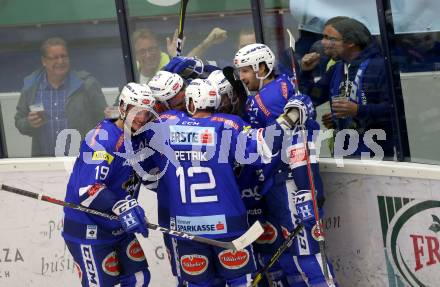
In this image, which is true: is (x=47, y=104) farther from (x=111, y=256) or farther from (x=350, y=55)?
(x=350, y=55)

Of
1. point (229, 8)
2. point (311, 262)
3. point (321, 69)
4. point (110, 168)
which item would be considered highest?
point (229, 8)

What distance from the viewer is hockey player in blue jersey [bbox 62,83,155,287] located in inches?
271

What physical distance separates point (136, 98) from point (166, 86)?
348 millimetres

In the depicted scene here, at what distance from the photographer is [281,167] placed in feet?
23.4

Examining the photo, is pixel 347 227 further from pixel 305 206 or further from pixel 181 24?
pixel 181 24

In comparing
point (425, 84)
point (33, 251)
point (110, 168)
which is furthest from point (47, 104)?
point (425, 84)

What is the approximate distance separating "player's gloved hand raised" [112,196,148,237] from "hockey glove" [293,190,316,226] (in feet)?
2.95

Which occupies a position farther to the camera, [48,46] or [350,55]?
[48,46]

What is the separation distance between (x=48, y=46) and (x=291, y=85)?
2005 mm

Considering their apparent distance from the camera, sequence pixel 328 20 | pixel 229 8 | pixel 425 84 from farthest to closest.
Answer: pixel 229 8 → pixel 328 20 → pixel 425 84

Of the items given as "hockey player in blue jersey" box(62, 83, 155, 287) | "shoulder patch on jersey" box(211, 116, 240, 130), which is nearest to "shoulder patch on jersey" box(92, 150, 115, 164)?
"hockey player in blue jersey" box(62, 83, 155, 287)

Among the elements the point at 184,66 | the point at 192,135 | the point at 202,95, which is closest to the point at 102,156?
the point at 192,135

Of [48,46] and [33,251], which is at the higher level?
[48,46]

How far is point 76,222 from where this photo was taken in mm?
7074
